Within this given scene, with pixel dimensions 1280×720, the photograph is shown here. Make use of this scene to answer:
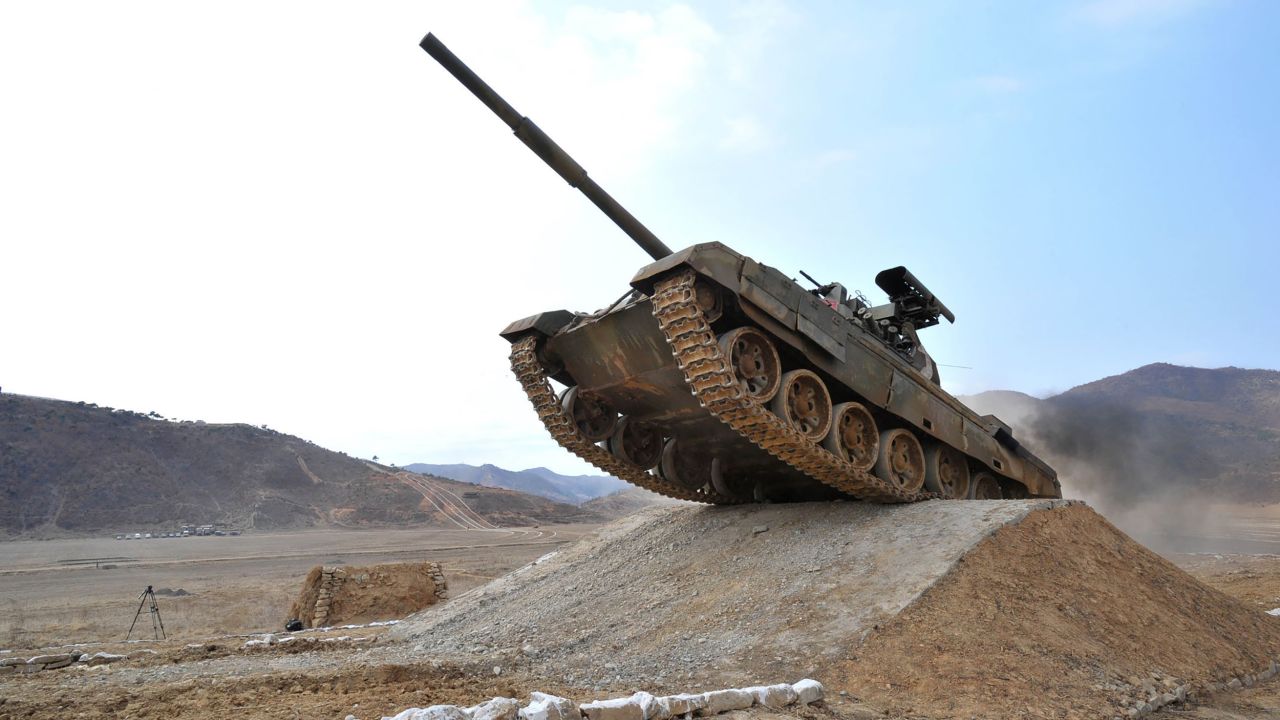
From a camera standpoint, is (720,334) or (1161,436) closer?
(720,334)

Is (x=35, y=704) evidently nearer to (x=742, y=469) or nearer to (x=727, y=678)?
(x=727, y=678)

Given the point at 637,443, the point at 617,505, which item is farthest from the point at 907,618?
the point at 617,505

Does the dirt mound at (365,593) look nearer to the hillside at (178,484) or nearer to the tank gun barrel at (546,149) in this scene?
the tank gun barrel at (546,149)

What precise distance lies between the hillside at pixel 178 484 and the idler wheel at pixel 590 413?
44.3 meters

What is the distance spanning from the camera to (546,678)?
7.00 meters

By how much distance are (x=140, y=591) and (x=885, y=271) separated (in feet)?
64.9

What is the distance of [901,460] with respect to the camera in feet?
38.1

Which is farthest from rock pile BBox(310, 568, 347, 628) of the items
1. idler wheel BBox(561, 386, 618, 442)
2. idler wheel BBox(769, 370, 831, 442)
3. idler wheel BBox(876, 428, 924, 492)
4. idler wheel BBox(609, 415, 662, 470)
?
idler wheel BBox(876, 428, 924, 492)

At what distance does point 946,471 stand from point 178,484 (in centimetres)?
5783

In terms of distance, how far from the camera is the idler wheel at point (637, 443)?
12469 mm

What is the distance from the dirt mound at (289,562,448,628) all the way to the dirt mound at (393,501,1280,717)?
7.76 ft

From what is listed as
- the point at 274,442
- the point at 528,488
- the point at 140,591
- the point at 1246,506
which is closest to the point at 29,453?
the point at 274,442

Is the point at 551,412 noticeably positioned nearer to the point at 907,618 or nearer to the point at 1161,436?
the point at 907,618

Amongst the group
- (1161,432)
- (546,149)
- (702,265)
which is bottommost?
(702,265)
